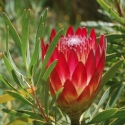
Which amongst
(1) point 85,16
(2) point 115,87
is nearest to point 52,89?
(2) point 115,87

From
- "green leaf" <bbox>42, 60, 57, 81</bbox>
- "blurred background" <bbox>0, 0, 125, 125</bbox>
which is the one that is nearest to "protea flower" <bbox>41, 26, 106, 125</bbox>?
"green leaf" <bbox>42, 60, 57, 81</bbox>

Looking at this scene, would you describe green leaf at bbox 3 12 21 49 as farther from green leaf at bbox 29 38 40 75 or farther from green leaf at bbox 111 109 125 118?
green leaf at bbox 111 109 125 118

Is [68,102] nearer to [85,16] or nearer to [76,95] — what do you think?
[76,95]

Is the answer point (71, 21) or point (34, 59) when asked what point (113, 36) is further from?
point (71, 21)

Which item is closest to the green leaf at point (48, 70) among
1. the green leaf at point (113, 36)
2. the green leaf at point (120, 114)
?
the green leaf at point (120, 114)

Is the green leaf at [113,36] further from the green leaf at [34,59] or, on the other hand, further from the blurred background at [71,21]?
the green leaf at [34,59]
